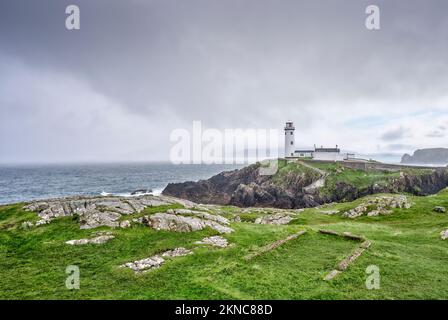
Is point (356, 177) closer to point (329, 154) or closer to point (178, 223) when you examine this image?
point (329, 154)

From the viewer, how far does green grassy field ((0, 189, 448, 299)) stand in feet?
50.6

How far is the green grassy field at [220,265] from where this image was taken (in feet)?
50.6

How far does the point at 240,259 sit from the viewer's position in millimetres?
20422

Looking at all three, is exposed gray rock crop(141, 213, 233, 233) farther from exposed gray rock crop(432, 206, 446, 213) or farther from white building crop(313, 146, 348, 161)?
white building crop(313, 146, 348, 161)

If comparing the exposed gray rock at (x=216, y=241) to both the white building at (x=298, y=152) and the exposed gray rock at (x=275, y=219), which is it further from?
the white building at (x=298, y=152)

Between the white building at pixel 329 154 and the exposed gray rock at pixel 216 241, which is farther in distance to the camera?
the white building at pixel 329 154

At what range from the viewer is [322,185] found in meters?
85.1

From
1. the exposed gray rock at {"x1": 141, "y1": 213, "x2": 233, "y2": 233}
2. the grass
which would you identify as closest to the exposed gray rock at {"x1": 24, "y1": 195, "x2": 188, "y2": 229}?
the exposed gray rock at {"x1": 141, "y1": 213, "x2": 233, "y2": 233}

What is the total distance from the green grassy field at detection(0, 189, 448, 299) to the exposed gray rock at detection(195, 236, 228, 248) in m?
0.85

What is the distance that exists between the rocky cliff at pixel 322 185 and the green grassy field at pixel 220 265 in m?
51.3

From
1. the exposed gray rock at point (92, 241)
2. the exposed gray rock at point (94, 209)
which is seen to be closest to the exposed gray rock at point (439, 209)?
the exposed gray rock at point (94, 209)

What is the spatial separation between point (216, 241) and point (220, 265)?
5.55m

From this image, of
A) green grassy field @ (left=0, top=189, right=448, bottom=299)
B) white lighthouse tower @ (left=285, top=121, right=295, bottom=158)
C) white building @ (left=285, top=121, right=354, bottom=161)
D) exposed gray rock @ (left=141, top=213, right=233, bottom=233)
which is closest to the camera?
green grassy field @ (left=0, top=189, right=448, bottom=299)

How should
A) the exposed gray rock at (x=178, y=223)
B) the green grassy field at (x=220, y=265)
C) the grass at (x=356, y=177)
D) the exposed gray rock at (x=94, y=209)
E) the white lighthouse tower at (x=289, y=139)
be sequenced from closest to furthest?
the green grassy field at (x=220, y=265)
the exposed gray rock at (x=178, y=223)
the exposed gray rock at (x=94, y=209)
the grass at (x=356, y=177)
the white lighthouse tower at (x=289, y=139)
